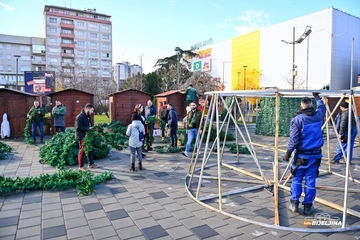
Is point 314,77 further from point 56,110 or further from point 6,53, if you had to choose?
point 6,53

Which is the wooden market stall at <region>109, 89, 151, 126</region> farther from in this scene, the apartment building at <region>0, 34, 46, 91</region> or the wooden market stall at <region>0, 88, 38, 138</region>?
the apartment building at <region>0, 34, 46, 91</region>

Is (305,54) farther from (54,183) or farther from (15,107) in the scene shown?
(54,183)

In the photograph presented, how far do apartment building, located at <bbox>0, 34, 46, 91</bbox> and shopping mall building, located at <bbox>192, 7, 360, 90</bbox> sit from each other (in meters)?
51.3

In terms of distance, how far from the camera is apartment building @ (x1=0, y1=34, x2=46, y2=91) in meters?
74.9

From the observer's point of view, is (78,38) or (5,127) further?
(78,38)

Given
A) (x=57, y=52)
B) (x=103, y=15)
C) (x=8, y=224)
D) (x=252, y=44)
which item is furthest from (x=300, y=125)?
(x=103, y=15)

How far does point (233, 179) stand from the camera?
22.0 ft

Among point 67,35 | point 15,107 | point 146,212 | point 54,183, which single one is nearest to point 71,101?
point 15,107

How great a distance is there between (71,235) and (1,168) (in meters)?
5.47

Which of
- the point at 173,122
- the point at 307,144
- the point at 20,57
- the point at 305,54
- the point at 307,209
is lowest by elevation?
the point at 307,209

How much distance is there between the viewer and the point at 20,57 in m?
74.5

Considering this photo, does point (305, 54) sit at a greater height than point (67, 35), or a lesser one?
lesser

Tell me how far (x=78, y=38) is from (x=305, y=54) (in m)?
63.3

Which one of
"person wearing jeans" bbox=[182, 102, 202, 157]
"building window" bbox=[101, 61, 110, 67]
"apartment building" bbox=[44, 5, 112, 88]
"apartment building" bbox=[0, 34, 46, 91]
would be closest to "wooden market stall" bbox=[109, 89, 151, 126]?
Result: "person wearing jeans" bbox=[182, 102, 202, 157]
